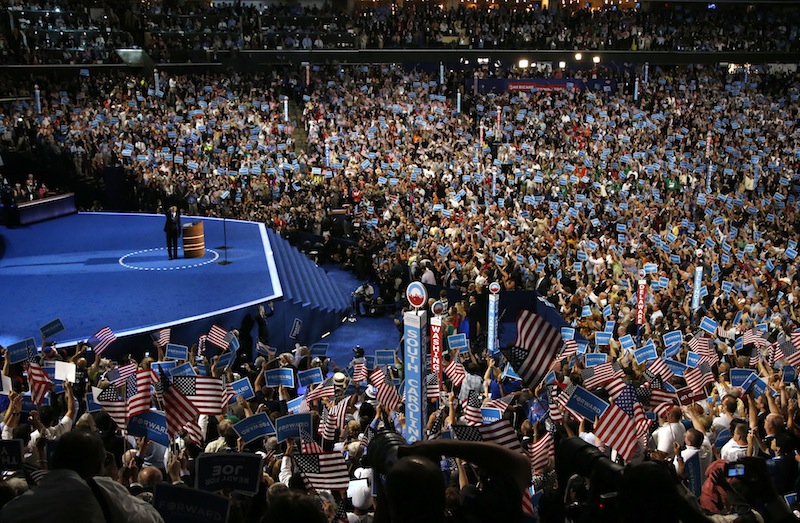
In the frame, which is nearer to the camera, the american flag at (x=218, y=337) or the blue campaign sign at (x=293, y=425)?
the blue campaign sign at (x=293, y=425)

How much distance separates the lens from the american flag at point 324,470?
6.95m

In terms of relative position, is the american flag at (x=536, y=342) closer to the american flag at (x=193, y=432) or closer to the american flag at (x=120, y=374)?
the american flag at (x=193, y=432)

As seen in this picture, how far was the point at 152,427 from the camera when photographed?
8383 mm

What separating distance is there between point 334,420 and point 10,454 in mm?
4101

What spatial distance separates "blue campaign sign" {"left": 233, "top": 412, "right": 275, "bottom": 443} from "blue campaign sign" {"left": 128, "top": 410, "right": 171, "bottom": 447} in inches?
30.4

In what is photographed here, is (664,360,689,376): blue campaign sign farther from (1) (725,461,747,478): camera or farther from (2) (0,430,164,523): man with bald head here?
(2) (0,430,164,523): man with bald head

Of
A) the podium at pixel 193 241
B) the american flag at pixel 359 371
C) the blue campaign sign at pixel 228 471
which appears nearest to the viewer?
the blue campaign sign at pixel 228 471

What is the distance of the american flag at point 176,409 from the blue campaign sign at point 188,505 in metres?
4.01

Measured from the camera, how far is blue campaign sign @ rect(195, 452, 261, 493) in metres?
5.64

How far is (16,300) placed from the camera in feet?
61.1

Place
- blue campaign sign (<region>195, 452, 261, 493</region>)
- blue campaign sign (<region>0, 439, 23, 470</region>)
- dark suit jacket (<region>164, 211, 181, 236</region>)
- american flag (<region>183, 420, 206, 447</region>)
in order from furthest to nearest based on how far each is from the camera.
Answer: dark suit jacket (<region>164, 211, 181, 236</region>) → american flag (<region>183, 420, 206, 447</region>) → blue campaign sign (<region>0, 439, 23, 470</region>) → blue campaign sign (<region>195, 452, 261, 493</region>)

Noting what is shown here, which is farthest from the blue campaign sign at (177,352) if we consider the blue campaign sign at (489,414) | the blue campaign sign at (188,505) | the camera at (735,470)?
the camera at (735,470)

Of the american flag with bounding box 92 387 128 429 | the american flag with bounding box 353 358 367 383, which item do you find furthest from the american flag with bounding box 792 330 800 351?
the american flag with bounding box 92 387 128 429

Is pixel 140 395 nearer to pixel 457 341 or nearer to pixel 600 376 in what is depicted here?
pixel 457 341
